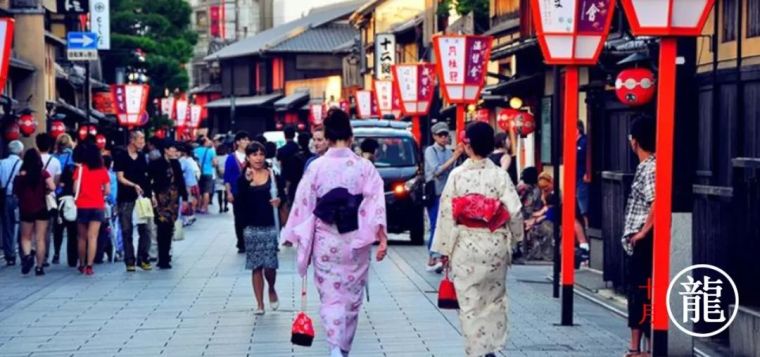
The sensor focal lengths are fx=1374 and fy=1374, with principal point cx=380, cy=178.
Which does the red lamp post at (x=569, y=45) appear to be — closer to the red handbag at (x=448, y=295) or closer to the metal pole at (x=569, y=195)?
the metal pole at (x=569, y=195)

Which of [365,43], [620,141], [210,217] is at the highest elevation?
[365,43]

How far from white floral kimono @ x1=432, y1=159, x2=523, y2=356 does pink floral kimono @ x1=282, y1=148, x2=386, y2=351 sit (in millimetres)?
564

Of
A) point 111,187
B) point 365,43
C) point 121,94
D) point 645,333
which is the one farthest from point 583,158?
point 365,43

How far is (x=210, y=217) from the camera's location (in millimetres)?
36594

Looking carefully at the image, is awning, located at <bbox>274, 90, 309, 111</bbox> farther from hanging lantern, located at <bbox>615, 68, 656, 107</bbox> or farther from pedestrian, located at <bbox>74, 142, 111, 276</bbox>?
hanging lantern, located at <bbox>615, 68, 656, 107</bbox>

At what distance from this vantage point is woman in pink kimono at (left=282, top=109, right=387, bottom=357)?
→ 409 inches

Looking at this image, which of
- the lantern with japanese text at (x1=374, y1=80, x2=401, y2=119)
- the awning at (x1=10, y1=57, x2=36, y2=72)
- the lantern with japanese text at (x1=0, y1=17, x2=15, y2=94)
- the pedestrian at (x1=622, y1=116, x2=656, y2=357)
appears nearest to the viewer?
the pedestrian at (x1=622, y1=116, x2=656, y2=357)

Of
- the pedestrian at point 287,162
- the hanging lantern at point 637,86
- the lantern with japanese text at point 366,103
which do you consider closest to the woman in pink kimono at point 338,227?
the hanging lantern at point 637,86

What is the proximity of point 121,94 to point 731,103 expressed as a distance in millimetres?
22782

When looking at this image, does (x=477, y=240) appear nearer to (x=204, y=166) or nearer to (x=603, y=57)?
(x=603, y=57)

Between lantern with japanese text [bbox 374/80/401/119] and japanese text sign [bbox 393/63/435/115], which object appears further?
lantern with japanese text [bbox 374/80/401/119]

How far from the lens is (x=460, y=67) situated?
20547mm

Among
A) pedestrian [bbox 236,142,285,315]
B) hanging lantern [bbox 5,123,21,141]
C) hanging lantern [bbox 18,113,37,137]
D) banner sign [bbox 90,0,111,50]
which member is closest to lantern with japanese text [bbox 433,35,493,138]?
pedestrian [bbox 236,142,285,315]

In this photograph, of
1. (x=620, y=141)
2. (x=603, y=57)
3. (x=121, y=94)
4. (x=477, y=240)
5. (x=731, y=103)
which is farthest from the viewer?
(x=121, y=94)
